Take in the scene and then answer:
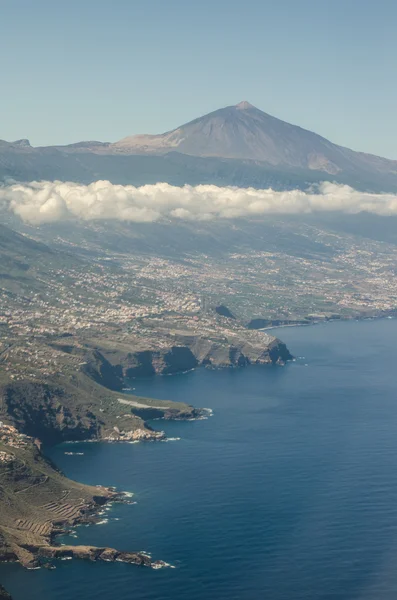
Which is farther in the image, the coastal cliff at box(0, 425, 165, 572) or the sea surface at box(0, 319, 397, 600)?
the coastal cliff at box(0, 425, 165, 572)

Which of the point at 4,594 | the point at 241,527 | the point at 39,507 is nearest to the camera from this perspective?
Answer: the point at 4,594

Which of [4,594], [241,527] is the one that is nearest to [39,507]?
[241,527]

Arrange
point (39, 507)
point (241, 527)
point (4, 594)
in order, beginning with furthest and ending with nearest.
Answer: point (39, 507) → point (241, 527) → point (4, 594)

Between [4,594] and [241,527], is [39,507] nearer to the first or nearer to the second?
[241,527]

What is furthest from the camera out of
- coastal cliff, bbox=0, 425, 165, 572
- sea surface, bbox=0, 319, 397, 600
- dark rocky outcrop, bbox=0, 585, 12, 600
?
coastal cliff, bbox=0, 425, 165, 572

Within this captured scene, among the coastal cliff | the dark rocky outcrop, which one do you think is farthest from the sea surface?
the dark rocky outcrop

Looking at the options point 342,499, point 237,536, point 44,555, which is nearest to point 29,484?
point 44,555

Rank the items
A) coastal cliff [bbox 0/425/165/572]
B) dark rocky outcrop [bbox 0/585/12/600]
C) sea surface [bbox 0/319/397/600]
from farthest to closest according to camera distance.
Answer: coastal cliff [bbox 0/425/165/572] < sea surface [bbox 0/319/397/600] < dark rocky outcrop [bbox 0/585/12/600]

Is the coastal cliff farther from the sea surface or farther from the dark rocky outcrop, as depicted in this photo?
the dark rocky outcrop

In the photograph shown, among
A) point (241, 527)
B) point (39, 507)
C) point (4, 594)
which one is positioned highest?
point (241, 527)

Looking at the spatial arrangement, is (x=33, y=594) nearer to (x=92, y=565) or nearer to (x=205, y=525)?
(x=92, y=565)

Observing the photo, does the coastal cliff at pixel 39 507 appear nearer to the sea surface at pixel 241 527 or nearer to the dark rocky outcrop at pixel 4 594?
the sea surface at pixel 241 527
